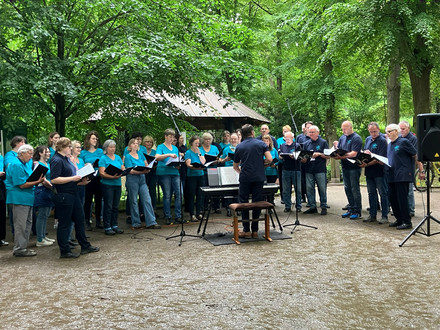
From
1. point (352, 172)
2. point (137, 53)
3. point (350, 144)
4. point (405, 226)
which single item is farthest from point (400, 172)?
point (137, 53)

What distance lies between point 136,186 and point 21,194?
8.10 feet

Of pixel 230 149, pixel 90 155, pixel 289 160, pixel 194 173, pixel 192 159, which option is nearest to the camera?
pixel 90 155

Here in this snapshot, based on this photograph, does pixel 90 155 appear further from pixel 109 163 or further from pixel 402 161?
pixel 402 161

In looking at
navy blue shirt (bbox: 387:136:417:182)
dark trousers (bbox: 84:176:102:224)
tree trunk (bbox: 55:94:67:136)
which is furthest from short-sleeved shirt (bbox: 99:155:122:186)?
navy blue shirt (bbox: 387:136:417:182)

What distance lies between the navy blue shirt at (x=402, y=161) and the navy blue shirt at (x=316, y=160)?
2.14 meters

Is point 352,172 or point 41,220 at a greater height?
point 352,172

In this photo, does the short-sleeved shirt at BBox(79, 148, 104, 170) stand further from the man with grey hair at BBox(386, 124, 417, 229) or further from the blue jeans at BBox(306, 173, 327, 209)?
the man with grey hair at BBox(386, 124, 417, 229)

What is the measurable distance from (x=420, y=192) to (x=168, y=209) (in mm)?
8300

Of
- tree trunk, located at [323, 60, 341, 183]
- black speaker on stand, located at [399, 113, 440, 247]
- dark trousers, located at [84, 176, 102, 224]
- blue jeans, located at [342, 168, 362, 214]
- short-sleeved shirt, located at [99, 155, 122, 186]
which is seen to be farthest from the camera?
tree trunk, located at [323, 60, 341, 183]

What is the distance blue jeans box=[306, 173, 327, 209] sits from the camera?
999 cm

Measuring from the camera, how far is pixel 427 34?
11.8 m

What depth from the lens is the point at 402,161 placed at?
790cm

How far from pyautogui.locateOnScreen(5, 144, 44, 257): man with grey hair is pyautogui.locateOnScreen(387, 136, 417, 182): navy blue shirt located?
6.15 m

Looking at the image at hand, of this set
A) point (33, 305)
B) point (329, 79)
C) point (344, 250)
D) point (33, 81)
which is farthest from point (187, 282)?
point (329, 79)
